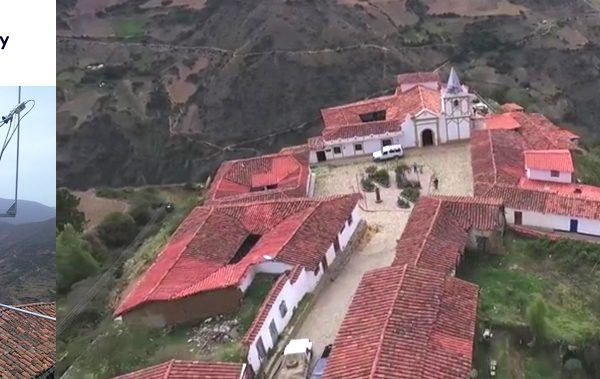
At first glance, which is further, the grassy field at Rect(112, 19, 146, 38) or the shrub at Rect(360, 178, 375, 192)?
the grassy field at Rect(112, 19, 146, 38)

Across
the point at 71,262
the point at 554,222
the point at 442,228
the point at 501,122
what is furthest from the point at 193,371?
the point at 501,122

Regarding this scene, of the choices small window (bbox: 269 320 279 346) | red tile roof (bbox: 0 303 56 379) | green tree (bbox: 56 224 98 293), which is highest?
green tree (bbox: 56 224 98 293)

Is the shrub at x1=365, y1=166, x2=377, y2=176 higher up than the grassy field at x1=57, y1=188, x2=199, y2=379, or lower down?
higher up

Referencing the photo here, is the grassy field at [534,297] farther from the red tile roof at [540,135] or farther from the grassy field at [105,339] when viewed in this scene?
the red tile roof at [540,135]

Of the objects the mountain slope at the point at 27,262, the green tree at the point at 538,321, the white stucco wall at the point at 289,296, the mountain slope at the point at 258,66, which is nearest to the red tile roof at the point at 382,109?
the white stucco wall at the point at 289,296

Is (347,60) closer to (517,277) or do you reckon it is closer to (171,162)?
(171,162)

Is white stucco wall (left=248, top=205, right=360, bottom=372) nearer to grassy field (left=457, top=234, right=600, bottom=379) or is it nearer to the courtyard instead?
the courtyard

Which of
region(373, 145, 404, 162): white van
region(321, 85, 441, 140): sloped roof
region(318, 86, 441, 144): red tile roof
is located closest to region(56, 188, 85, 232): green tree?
region(318, 86, 441, 144): red tile roof
